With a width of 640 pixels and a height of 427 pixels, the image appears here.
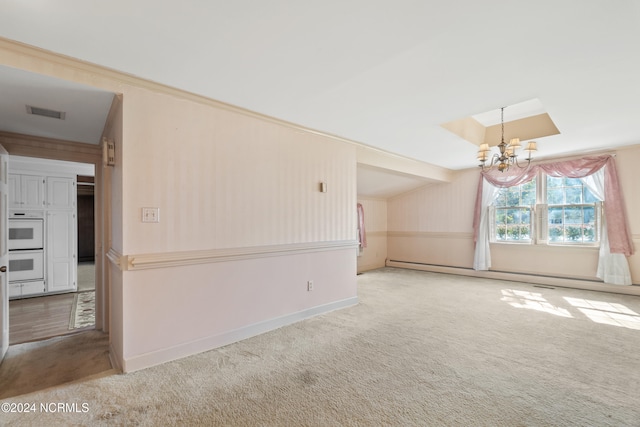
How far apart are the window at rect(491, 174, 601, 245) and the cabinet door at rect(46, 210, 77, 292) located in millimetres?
8376

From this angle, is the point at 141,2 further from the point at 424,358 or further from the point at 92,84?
the point at 424,358

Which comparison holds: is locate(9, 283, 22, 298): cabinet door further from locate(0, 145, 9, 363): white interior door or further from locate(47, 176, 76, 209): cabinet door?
locate(0, 145, 9, 363): white interior door

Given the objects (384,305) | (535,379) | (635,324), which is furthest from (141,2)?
(635,324)

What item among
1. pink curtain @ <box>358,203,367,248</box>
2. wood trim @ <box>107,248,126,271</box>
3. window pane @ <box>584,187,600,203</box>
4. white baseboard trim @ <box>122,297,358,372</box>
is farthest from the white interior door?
window pane @ <box>584,187,600,203</box>

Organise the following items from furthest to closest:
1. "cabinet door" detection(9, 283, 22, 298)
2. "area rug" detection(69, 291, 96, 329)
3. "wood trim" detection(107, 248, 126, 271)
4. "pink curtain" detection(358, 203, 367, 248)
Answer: "pink curtain" detection(358, 203, 367, 248) → "cabinet door" detection(9, 283, 22, 298) → "area rug" detection(69, 291, 96, 329) → "wood trim" detection(107, 248, 126, 271)

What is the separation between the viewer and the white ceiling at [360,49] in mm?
1593

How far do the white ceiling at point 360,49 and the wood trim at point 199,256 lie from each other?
1.36 metres

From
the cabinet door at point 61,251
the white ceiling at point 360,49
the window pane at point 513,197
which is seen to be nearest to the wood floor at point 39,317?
the cabinet door at point 61,251

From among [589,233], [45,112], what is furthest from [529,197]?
[45,112]

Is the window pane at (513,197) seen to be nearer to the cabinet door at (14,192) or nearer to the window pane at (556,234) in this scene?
the window pane at (556,234)

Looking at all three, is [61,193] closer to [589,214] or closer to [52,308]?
[52,308]

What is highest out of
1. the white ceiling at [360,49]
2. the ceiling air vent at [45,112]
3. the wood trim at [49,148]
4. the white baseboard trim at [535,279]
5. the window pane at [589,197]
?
the white ceiling at [360,49]

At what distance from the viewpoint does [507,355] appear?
2564 mm

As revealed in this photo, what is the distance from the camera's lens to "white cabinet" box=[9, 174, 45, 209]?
4934mm
